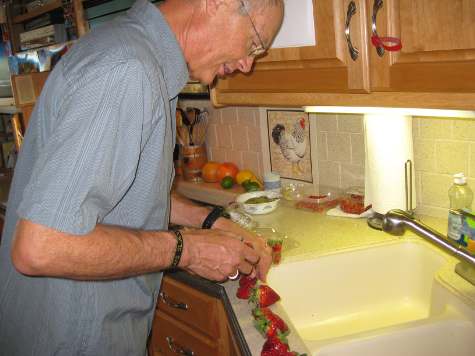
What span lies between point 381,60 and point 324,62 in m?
0.19

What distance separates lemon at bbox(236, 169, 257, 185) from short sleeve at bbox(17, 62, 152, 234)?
146cm

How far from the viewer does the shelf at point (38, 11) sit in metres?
2.90

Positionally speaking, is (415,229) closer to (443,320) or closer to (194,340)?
(443,320)

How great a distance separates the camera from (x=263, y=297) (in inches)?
48.0

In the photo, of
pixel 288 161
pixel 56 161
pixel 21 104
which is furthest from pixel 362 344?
pixel 21 104

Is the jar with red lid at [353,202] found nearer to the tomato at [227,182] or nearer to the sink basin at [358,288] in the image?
Result: the sink basin at [358,288]

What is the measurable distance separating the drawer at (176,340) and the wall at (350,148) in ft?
2.58

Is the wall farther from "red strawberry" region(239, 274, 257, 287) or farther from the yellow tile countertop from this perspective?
"red strawberry" region(239, 274, 257, 287)

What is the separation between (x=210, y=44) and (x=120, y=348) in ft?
2.19

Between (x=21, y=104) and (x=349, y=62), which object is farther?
(x=21, y=104)

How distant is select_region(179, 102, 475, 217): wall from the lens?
62.8 inches

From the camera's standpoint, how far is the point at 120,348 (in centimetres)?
115

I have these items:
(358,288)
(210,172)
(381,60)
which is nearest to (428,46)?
(381,60)

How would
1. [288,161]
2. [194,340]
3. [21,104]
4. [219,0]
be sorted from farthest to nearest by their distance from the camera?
Result: [21,104] → [288,161] → [194,340] → [219,0]
